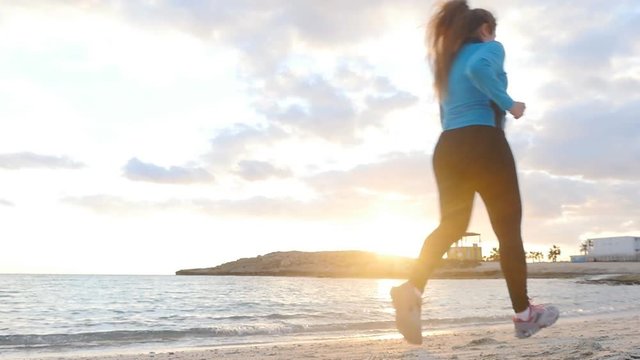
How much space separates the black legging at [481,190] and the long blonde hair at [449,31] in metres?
0.35

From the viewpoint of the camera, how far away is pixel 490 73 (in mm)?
3146

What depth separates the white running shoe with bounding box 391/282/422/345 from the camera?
346 centimetres

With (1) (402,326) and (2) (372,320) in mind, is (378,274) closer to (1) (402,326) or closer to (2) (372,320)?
(2) (372,320)

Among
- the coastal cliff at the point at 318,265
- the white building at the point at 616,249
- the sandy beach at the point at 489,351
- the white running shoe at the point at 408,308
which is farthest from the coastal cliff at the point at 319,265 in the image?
the white running shoe at the point at 408,308

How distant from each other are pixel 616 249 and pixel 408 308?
97.1 meters

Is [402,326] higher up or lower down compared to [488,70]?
lower down

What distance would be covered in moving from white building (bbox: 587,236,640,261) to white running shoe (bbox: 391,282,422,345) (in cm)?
9187

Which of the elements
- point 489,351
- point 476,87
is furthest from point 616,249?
point 476,87

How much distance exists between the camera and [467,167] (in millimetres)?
3207

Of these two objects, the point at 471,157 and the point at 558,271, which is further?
the point at 558,271

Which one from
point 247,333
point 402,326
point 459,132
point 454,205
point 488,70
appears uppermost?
point 488,70

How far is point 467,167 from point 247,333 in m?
10.7

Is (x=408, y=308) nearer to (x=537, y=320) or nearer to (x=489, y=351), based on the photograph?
(x=537, y=320)

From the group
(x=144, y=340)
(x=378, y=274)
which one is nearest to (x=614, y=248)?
(x=378, y=274)
